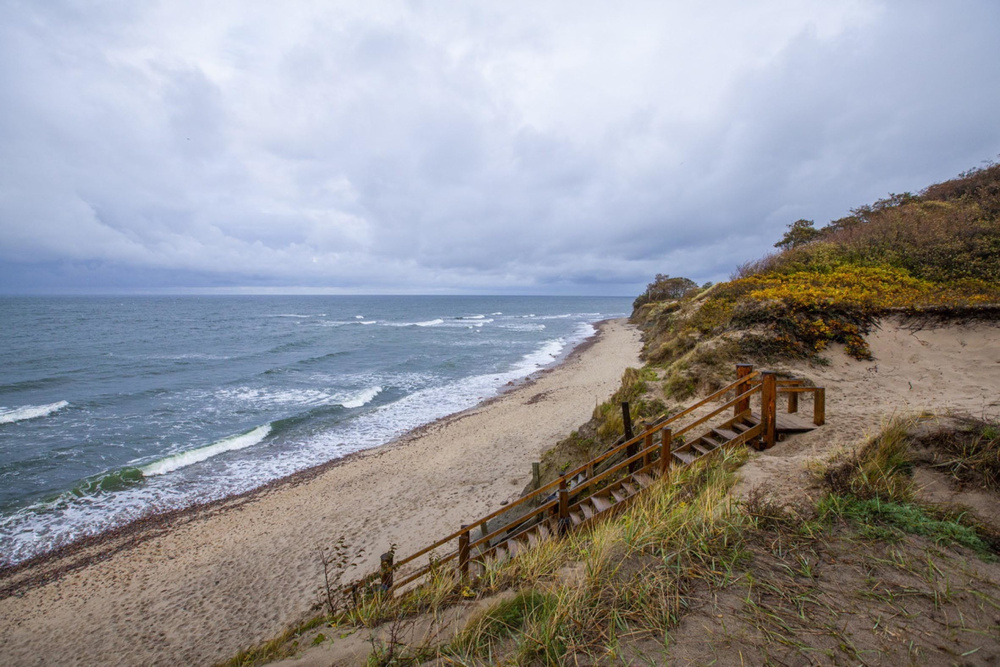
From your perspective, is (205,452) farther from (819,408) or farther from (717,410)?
(819,408)

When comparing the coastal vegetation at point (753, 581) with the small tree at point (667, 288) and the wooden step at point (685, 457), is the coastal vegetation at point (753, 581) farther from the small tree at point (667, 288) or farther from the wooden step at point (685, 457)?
the small tree at point (667, 288)

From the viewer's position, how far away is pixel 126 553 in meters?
11.8

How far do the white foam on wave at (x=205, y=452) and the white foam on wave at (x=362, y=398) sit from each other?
4.91 meters

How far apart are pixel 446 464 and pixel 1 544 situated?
13.2 meters

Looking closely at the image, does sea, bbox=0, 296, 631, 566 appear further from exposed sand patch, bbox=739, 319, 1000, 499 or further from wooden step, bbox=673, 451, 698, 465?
exposed sand patch, bbox=739, 319, 1000, 499

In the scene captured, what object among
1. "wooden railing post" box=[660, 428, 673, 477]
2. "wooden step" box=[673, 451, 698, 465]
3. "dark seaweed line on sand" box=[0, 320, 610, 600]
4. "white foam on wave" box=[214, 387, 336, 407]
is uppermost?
"wooden railing post" box=[660, 428, 673, 477]

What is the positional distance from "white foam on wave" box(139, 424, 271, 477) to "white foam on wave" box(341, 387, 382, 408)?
4.91 meters

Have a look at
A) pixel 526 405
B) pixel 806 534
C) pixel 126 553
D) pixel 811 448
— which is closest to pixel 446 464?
pixel 526 405

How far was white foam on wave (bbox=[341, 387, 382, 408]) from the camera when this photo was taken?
83.6ft

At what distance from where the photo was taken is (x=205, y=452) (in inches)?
730

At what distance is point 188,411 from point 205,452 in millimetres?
7384

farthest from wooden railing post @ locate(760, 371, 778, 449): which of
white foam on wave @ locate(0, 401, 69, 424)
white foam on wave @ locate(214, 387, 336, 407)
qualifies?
white foam on wave @ locate(0, 401, 69, 424)

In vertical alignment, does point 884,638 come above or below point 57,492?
above

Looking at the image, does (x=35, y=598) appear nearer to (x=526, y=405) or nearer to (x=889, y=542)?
(x=889, y=542)
